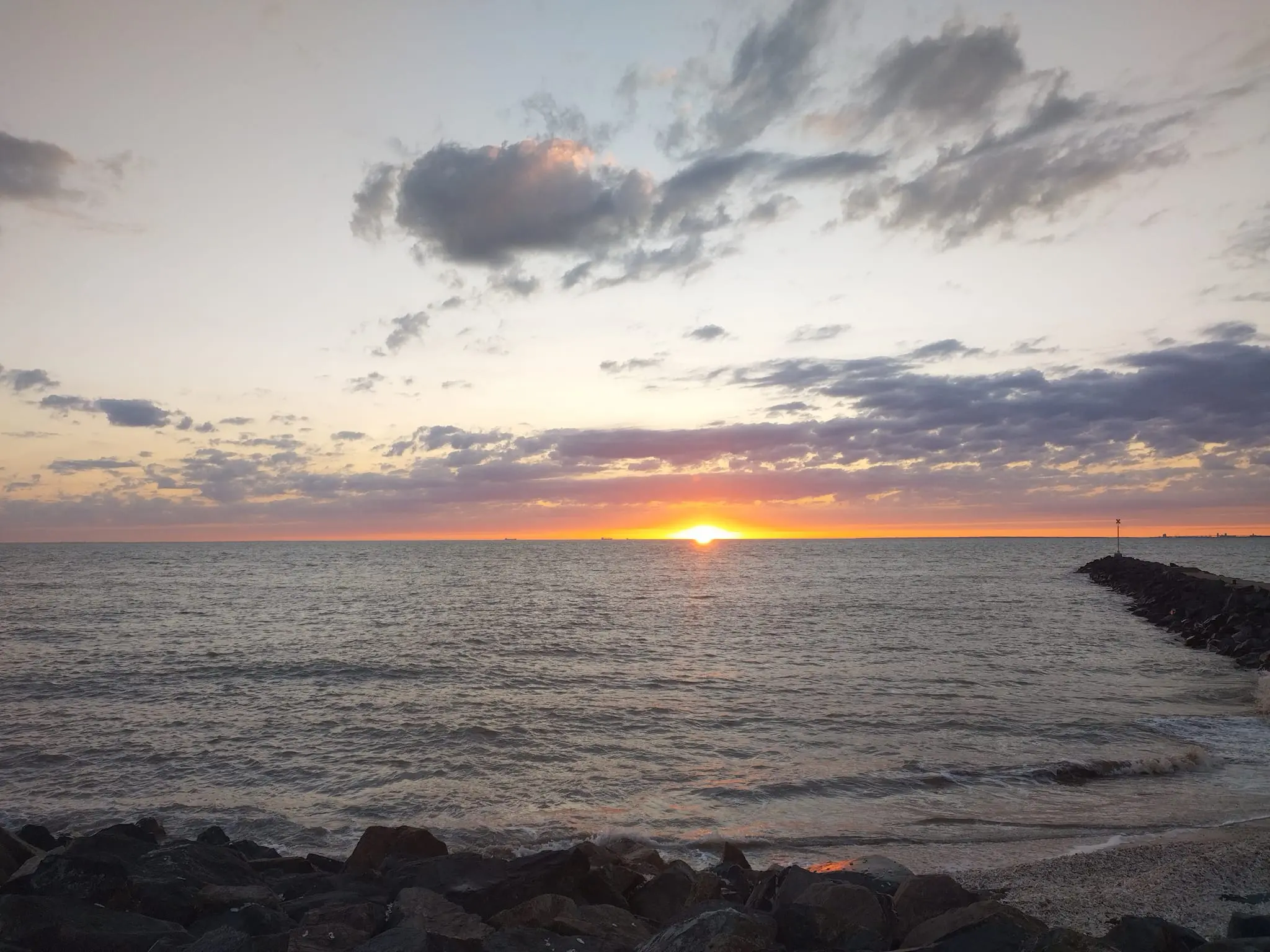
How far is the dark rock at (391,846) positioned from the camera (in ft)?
36.3

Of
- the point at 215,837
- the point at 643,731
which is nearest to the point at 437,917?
the point at 215,837

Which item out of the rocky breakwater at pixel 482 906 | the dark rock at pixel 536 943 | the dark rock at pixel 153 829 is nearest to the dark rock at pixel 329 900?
the rocky breakwater at pixel 482 906

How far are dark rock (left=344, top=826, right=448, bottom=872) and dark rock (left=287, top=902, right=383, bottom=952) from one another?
2001mm

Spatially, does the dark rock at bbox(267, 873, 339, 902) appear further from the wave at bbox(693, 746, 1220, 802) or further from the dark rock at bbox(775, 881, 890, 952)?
the wave at bbox(693, 746, 1220, 802)

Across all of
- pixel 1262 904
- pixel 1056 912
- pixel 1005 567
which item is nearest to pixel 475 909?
pixel 1056 912

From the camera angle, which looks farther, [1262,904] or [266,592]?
[266,592]

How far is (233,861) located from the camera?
33.6ft

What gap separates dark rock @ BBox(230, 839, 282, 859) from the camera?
37.7ft

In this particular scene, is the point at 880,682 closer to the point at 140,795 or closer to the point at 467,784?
the point at 467,784

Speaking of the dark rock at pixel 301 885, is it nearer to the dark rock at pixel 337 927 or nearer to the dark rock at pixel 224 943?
the dark rock at pixel 337 927

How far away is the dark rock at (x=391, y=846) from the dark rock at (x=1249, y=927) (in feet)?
31.4

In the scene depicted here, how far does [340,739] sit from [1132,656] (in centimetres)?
3134

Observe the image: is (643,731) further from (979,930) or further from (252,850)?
(979,930)

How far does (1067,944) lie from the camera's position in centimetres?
623
